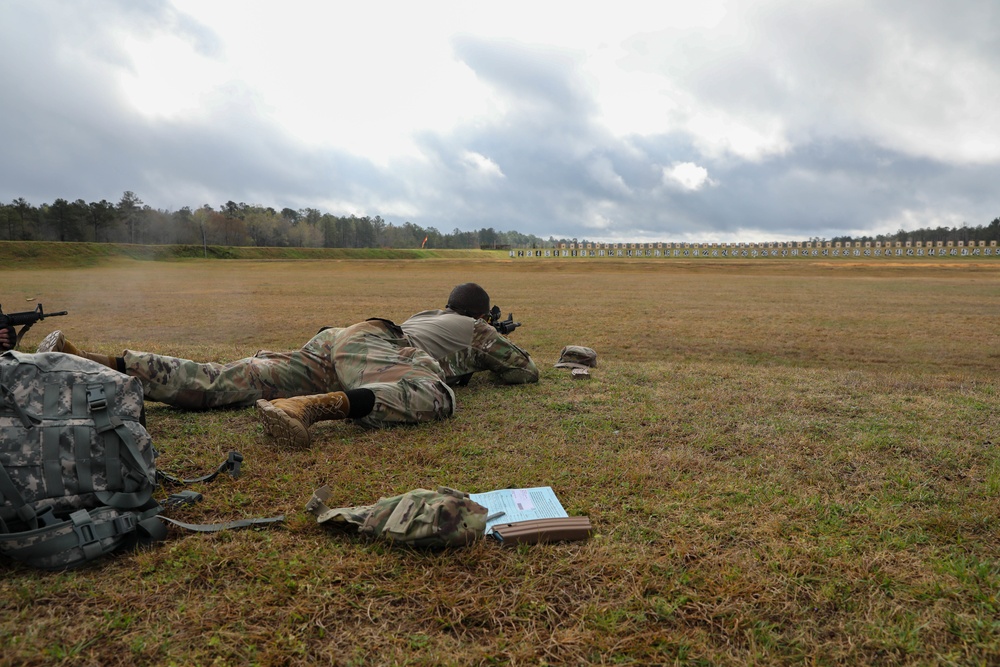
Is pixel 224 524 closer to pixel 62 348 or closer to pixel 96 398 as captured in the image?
pixel 96 398

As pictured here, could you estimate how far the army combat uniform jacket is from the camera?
5199 mm

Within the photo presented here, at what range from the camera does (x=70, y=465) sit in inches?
122

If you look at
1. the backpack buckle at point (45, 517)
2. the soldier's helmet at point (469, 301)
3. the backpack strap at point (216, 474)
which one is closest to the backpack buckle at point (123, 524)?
the backpack buckle at point (45, 517)

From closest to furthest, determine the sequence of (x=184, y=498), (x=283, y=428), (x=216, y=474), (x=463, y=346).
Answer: (x=184, y=498)
(x=216, y=474)
(x=283, y=428)
(x=463, y=346)

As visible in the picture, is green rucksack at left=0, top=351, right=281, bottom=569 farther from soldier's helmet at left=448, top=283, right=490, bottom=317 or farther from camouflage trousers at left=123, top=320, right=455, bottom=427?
soldier's helmet at left=448, top=283, right=490, bottom=317

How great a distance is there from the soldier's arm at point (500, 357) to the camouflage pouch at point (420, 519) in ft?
11.2

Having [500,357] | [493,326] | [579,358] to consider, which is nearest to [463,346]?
[500,357]

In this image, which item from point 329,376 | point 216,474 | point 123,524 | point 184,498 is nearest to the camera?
point 123,524

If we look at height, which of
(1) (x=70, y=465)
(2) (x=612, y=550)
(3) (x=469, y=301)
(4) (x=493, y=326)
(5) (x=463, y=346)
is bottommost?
(2) (x=612, y=550)

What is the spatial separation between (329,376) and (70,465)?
2653 millimetres

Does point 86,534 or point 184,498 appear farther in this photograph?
point 184,498

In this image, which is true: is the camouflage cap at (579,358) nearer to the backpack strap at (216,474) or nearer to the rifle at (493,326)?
the rifle at (493,326)

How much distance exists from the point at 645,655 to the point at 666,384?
5121 millimetres

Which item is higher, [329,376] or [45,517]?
[329,376]
